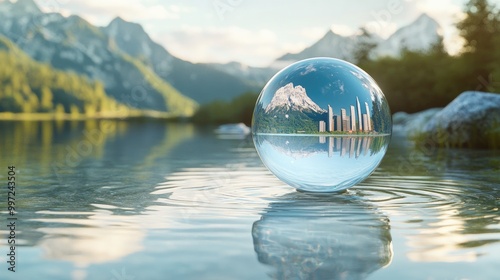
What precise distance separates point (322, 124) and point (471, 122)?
59.6 ft

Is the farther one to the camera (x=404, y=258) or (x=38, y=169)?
(x=38, y=169)

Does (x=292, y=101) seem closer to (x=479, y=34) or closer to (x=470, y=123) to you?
(x=470, y=123)

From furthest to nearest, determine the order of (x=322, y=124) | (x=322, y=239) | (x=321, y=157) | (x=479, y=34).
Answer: (x=479, y=34)
(x=321, y=157)
(x=322, y=124)
(x=322, y=239)

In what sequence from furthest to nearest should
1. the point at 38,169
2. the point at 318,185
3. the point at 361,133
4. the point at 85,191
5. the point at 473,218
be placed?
Result: 1. the point at 38,169
2. the point at 85,191
3. the point at 318,185
4. the point at 361,133
5. the point at 473,218

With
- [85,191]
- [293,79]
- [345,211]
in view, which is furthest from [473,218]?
[85,191]

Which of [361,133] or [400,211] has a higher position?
[361,133]

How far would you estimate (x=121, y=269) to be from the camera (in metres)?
6.17

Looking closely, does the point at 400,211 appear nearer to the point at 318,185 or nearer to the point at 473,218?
the point at 473,218

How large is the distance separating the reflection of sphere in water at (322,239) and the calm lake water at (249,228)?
0.01 m

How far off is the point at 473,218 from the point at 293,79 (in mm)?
3578

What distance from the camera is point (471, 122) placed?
26781 millimetres

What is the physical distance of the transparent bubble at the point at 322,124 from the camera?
1043 centimetres

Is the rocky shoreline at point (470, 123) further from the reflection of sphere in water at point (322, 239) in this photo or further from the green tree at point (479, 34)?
the green tree at point (479, 34)

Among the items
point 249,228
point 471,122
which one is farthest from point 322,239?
point 471,122
